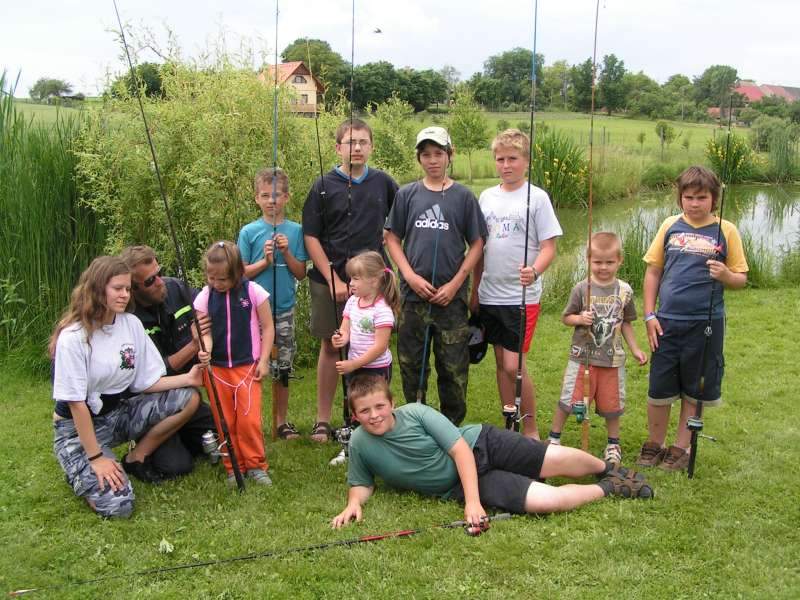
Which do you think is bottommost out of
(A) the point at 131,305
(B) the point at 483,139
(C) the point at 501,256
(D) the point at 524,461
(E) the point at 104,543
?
(E) the point at 104,543

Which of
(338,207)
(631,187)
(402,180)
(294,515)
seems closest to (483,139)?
(631,187)

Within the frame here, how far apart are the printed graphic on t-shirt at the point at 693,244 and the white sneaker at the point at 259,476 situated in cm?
251

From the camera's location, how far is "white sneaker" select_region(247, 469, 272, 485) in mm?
3869

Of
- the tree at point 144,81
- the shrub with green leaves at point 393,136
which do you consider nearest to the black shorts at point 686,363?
the tree at point 144,81

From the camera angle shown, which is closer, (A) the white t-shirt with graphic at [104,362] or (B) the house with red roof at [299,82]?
(A) the white t-shirt with graphic at [104,362]

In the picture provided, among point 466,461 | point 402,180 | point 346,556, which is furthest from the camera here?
point 402,180

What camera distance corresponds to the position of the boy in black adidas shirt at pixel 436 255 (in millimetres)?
4070

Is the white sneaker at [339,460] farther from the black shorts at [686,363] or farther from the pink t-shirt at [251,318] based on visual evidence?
the black shorts at [686,363]

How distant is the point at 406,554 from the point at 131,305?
6.60ft

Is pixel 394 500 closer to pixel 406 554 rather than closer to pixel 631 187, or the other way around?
pixel 406 554

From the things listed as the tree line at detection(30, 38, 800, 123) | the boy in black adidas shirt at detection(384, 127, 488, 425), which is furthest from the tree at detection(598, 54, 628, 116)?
the boy in black adidas shirt at detection(384, 127, 488, 425)

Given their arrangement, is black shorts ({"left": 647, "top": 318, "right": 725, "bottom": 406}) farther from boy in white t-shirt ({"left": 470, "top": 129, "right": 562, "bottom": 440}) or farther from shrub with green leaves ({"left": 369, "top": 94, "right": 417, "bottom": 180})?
shrub with green leaves ({"left": 369, "top": 94, "right": 417, "bottom": 180})

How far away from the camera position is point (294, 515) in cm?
352

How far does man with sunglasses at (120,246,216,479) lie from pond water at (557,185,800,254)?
7.06 metres
